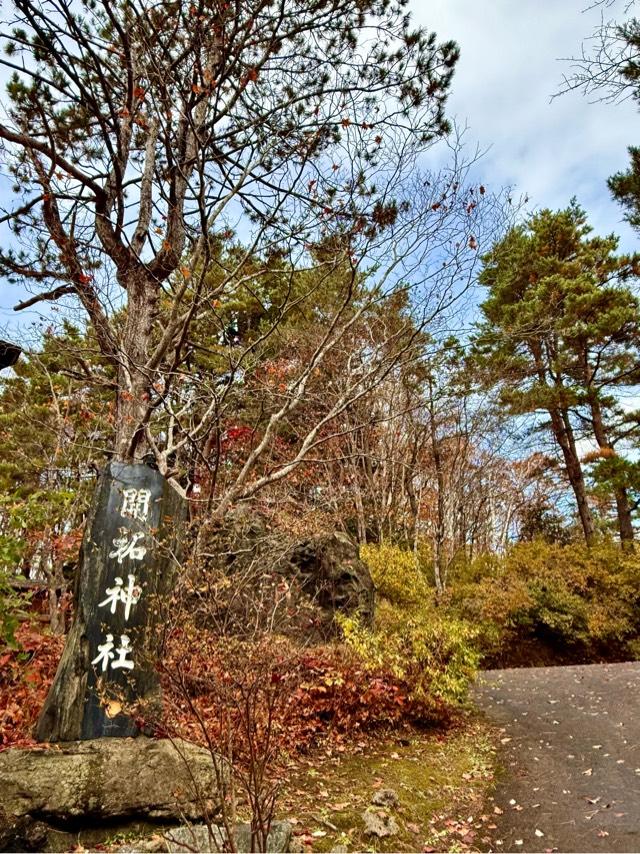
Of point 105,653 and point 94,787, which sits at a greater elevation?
point 105,653

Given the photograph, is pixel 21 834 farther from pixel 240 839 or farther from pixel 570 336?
pixel 570 336

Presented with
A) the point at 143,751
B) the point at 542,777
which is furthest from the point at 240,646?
the point at 542,777

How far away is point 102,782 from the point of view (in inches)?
127

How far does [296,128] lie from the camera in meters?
5.33

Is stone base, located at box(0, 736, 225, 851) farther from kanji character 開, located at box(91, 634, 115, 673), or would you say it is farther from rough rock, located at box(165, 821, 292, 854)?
kanji character 開, located at box(91, 634, 115, 673)

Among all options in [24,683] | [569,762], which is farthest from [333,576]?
[24,683]

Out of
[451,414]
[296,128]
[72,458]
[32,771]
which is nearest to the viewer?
[32,771]

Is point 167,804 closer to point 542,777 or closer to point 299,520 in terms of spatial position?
point 542,777

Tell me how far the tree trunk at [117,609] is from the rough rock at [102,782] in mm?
218

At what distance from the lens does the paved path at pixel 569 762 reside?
357cm

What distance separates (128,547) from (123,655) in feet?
2.68

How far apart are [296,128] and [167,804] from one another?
616 cm

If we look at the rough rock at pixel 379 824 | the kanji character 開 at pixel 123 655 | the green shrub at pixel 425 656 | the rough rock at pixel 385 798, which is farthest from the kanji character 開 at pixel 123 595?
the green shrub at pixel 425 656

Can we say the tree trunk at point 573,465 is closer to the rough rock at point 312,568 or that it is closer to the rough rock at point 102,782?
the rough rock at point 312,568
